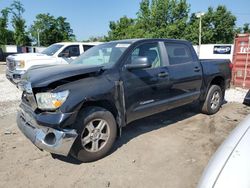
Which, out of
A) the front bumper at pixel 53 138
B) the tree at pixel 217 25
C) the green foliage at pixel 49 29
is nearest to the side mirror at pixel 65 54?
the front bumper at pixel 53 138

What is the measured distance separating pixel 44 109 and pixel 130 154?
59.3 inches

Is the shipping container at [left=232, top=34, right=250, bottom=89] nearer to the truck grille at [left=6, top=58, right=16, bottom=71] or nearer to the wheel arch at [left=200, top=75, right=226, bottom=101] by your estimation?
the wheel arch at [left=200, top=75, right=226, bottom=101]

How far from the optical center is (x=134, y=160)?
3.86 meters

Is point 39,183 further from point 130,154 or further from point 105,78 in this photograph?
point 105,78

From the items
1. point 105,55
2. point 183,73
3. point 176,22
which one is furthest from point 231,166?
point 176,22

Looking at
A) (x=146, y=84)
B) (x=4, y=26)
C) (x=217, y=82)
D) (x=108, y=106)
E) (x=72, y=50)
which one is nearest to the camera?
(x=108, y=106)

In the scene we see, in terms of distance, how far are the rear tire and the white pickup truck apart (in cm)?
577

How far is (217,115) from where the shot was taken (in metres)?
6.23

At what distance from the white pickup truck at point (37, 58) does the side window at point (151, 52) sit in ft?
18.1

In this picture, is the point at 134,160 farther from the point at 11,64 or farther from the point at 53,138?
the point at 11,64

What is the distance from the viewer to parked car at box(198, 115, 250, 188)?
1627 mm

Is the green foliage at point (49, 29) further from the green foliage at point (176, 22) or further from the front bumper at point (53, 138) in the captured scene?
the front bumper at point (53, 138)

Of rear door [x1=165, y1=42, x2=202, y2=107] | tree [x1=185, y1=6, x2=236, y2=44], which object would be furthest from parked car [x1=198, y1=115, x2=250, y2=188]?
tree [x1=185, y1=6, x2=236, y2=44]

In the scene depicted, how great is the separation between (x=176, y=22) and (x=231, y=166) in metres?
42.4
